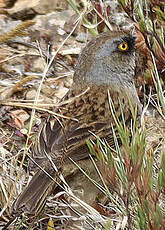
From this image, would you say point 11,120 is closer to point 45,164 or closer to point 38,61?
point 38,61

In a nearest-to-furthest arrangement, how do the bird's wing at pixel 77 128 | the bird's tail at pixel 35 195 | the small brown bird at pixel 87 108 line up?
1. the bird's tail at pixel 35 195
2. the small brown bird at pixel 87 108
3. the bird's wing at pixel 77 128

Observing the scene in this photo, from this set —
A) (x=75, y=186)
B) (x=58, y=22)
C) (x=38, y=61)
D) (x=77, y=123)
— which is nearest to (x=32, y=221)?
(x=75, y=186)

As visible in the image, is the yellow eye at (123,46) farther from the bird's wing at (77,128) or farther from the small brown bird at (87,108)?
the bird's wing at (77,128)

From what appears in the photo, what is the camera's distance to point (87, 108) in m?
4.43

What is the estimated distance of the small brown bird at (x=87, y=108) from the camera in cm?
392

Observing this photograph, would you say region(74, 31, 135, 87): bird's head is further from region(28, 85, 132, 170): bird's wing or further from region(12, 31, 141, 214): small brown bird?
region(28, 85, 132, 170): bird's wing

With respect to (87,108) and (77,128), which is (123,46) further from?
(77,128)

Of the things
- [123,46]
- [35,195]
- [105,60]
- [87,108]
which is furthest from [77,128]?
[123,46]

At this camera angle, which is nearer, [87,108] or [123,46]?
[87,108]

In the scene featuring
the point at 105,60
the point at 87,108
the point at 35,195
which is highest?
the point at 105,60

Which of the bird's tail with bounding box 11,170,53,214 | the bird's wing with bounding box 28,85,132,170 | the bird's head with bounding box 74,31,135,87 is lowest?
the bird's tail with bounding box 11,170,53,214

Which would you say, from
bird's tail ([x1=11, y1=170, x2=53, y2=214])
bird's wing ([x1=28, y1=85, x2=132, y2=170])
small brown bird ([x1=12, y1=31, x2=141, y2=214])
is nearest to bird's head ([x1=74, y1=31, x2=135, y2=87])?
small brown bird ([x1=12, y1=31, x2=141, y2=214])

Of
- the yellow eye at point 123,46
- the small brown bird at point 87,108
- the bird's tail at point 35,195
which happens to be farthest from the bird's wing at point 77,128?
the yellow eye at point 123,46

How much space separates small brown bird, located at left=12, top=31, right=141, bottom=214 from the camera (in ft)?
12.9
